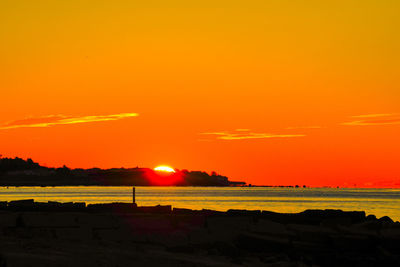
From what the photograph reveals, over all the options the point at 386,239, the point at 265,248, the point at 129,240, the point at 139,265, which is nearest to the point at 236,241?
the point at 265,248

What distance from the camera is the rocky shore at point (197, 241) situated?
1491 centimetres

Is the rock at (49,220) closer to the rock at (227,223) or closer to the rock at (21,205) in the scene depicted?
the rock at (227,223)

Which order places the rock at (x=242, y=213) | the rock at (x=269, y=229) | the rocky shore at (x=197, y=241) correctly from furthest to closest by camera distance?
the rock at (x=242, y=213), the rock at (x=269, y=229), the rocky shore at (x=197, y=241)

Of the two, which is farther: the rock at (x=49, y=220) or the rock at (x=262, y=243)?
the rock at (x=49, y=220)

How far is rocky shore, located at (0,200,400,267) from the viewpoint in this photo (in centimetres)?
1491

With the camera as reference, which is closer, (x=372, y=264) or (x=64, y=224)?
(x=372, y=264)

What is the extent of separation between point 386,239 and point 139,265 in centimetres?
802

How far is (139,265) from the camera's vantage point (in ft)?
43.3

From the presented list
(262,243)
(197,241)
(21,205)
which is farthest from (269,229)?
(21,205)

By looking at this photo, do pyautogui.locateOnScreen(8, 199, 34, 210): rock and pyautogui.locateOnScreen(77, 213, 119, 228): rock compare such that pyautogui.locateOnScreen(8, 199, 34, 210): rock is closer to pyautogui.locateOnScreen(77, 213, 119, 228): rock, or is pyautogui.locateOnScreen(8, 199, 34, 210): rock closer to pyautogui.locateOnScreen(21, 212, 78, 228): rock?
pyautogui.locateOnScreen(21, 212, 78, 228): rock

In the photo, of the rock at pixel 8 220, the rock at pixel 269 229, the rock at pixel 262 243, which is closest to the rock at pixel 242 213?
the rock at pixel 269 229

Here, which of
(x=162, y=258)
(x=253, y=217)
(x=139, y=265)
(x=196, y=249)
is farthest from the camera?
(x=253, y=217)

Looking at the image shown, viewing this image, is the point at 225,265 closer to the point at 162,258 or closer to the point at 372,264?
the point at 162,258

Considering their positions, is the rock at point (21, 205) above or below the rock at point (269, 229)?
above
